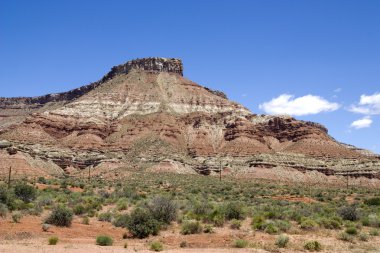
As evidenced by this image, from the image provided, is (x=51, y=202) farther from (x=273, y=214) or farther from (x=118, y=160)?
(x=118, y=160)

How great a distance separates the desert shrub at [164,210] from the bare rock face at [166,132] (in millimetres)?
58034

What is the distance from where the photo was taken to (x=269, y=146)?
10338cm

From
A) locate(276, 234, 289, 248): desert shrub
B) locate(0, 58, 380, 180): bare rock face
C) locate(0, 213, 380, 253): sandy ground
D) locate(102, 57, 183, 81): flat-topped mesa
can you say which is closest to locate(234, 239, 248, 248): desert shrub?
locate(0, 213, 380, 253): sandy ground

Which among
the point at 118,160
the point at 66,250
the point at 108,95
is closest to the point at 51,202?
the point at 66,250

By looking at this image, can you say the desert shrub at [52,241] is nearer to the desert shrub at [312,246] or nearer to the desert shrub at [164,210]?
the desert shrub at [164,210]

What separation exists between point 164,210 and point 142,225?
417cm

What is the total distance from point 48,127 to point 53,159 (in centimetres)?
1810

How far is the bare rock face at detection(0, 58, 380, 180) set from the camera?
291ft

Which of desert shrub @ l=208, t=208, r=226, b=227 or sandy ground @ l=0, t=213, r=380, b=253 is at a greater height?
desert shrub @ l=208, t=208, r=226, b=227

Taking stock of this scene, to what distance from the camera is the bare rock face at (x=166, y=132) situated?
88562 millimetres

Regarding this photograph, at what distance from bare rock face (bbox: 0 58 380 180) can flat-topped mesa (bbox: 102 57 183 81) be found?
0.28m

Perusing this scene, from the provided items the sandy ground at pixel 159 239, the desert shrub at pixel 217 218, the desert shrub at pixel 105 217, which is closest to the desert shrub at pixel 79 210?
the desert shrub at pixel 105 217

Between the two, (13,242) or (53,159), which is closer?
(13,242)

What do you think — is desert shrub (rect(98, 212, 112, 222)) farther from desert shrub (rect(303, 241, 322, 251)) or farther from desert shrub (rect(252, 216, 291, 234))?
desert shrub (rect(303, 241, 322, 251))
